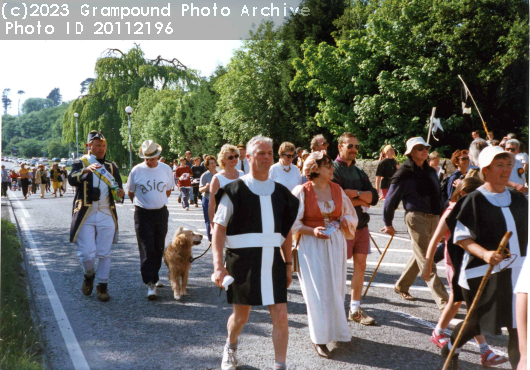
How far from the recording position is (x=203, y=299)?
22.0 ft

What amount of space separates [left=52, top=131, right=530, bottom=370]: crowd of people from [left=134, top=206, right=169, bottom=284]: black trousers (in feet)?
0.04

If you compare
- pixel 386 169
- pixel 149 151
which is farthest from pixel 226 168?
pixel 386 169

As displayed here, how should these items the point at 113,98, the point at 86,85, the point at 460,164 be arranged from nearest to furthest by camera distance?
the point at 460,164 < the point at 113,98 < the point at 86,85

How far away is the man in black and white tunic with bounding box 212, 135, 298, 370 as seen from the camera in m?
4.00

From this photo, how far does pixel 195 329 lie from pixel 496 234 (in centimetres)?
303

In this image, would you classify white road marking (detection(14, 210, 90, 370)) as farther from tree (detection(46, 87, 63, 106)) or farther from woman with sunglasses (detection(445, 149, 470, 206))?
woman with sunglasses (detection(445, 149, 470, 206))

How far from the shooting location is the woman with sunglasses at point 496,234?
358cm

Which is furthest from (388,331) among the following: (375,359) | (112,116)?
(112,116)

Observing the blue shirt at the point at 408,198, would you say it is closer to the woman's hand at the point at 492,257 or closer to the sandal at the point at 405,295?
the sandal at the point at 405,295

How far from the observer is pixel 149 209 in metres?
6.88

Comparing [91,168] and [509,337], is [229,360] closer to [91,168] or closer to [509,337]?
[509,337]

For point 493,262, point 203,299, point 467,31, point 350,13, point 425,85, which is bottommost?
point 203,299

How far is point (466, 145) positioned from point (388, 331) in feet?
74.6

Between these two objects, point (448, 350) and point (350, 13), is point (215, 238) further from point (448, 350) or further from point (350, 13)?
point (350, 13)
